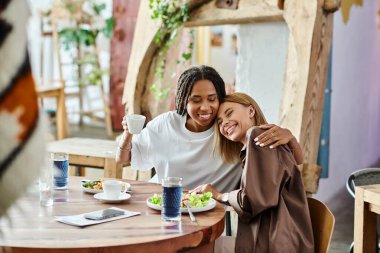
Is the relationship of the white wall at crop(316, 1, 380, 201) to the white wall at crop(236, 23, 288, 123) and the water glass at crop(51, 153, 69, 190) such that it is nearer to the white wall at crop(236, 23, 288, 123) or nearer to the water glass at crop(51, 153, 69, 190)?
the white wall at crop(236, 23, 288, 123)

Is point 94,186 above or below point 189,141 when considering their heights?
below

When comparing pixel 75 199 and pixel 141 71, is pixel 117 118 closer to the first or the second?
pixel 141 71

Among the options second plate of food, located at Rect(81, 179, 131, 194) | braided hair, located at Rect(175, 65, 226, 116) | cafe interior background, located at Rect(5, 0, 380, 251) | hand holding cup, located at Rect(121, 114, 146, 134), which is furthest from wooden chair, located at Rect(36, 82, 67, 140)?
second plate of food, located at Rect(81, 179, 131, 194)

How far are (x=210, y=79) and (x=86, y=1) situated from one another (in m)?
6.16

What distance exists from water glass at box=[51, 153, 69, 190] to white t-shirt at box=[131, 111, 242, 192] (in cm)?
51

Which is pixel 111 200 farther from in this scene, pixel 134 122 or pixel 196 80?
pixel 196 80

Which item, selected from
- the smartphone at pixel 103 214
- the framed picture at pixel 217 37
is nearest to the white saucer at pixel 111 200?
the smartphone at pixel 103 214

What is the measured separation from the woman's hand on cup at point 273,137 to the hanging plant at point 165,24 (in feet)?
6.50

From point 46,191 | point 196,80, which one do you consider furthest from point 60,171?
point 196,80

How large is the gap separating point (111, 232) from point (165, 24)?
267 cm

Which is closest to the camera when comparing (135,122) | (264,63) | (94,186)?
(94,186)

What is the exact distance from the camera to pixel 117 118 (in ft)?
27.7

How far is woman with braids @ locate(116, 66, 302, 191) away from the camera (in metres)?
2.68

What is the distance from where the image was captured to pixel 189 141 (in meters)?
2.78
